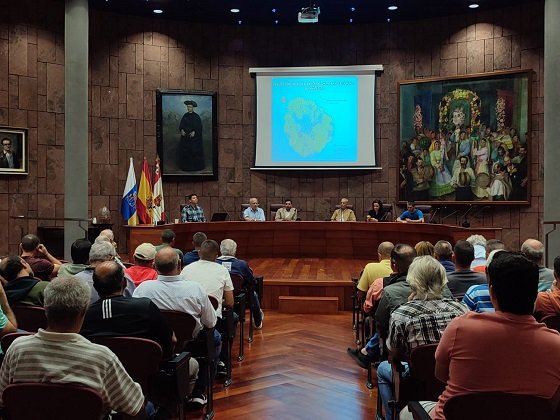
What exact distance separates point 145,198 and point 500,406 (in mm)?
9650

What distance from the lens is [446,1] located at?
10.8m

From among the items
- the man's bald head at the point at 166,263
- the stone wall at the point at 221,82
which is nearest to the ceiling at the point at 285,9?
the stone wall at the point at 221,82

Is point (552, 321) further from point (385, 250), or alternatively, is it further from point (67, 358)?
point (67, 358)

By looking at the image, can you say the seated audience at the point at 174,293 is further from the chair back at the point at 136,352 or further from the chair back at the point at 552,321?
the chair back at the point at 552,321

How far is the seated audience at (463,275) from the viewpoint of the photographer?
372cm

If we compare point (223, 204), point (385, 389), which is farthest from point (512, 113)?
point (385, 389)

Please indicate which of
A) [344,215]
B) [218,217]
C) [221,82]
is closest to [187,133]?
[221,82]

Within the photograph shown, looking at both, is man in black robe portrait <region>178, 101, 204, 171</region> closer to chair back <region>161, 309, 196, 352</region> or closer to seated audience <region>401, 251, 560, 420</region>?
chair back <region>161, 309, 196, 352</region>

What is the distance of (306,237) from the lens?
11031 millimetres

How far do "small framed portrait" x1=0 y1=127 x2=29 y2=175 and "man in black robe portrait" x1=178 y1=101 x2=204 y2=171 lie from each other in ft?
9.84

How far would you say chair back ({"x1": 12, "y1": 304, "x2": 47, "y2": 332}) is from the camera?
10.5 feet

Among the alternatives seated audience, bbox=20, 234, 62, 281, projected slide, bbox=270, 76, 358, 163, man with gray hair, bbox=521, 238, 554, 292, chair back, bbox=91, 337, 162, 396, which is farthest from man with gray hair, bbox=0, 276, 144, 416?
projected slide, bbox=270, 76, 358, 163

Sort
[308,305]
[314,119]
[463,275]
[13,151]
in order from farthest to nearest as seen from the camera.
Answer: [314,119], [13,151], [308,305], [463,275]

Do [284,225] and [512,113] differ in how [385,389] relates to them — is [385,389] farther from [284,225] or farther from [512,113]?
[512,113]
